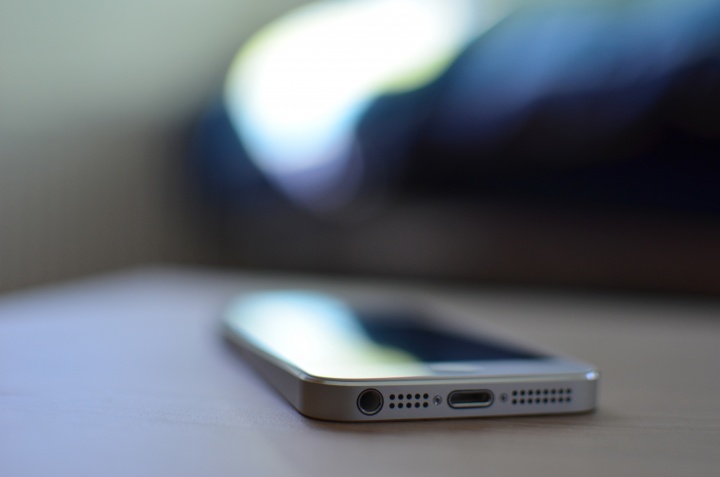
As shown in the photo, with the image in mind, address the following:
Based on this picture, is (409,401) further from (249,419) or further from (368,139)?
(368,139)

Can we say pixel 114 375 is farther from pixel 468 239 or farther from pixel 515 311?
pixel 468 239

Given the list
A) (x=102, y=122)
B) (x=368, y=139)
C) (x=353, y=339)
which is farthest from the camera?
(x=102, y=122)

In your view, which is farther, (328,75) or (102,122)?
(102,122)

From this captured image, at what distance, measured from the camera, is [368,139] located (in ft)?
3.42

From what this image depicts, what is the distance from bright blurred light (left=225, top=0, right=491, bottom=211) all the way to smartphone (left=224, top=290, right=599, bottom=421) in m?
0.56

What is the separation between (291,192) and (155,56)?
32 cm

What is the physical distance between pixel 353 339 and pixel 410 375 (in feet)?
0.42

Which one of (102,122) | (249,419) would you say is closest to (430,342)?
(249,419)

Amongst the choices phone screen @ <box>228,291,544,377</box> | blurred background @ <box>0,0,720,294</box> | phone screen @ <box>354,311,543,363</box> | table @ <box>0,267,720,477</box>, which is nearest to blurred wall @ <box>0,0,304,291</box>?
blurred background @ <box>0,0,720,294</box>

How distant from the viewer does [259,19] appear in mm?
1127

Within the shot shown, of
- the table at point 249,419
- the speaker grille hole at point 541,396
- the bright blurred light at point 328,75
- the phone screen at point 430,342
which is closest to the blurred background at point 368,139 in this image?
the bright blurred light at point 328,75

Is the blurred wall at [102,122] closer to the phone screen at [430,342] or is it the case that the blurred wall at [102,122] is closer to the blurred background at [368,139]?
the blurred background at [368,139]

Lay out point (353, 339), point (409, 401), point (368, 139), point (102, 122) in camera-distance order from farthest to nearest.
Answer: point (102, 122) → point (368, 139) → point (353, 339) → point (409, 401)

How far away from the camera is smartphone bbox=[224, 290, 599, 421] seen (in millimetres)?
368
